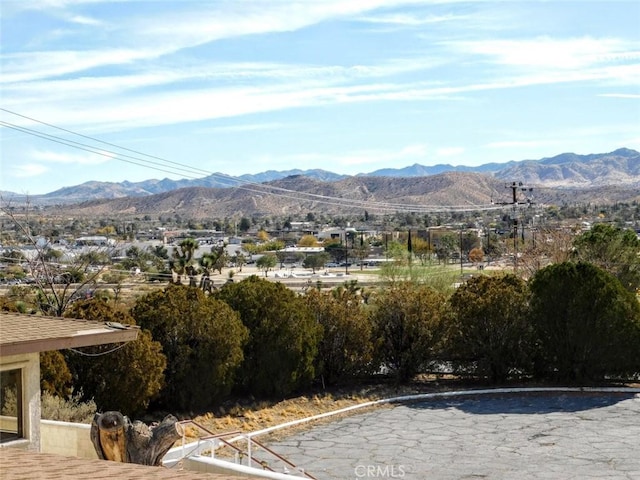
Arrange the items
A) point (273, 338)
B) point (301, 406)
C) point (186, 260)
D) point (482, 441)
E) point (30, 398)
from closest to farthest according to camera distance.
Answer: point (30, 398) → point (482, 441) → point (301, 406) → point (273, 338) → point (186, 260)

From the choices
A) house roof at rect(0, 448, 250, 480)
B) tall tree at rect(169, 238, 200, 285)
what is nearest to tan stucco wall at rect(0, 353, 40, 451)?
house roof at rect(0, 448, 250, 480)

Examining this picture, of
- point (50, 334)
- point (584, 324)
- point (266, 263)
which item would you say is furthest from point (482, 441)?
point (266, 263)

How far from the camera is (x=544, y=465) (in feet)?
56.7

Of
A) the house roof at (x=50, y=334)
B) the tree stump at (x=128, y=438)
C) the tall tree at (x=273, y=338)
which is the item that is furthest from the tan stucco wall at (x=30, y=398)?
the tall tree at (x=273, y=338)

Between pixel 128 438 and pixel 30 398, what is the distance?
1731mm

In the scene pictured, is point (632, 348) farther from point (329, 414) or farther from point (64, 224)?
point (64, 224)

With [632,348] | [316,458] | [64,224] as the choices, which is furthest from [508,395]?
[64,224]

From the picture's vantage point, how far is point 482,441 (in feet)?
63.7

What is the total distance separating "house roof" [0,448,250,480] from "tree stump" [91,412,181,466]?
3507mm

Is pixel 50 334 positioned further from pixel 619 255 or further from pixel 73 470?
pixel 619 255

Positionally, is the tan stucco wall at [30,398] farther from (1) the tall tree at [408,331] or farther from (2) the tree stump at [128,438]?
(1) the tall tree at [408,331]

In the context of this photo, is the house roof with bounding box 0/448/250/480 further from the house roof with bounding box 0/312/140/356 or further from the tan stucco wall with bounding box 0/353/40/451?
the tan stucco wall with bounding box 0/353/40/451

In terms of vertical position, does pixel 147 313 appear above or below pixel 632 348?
above

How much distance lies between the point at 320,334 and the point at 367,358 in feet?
5.36
